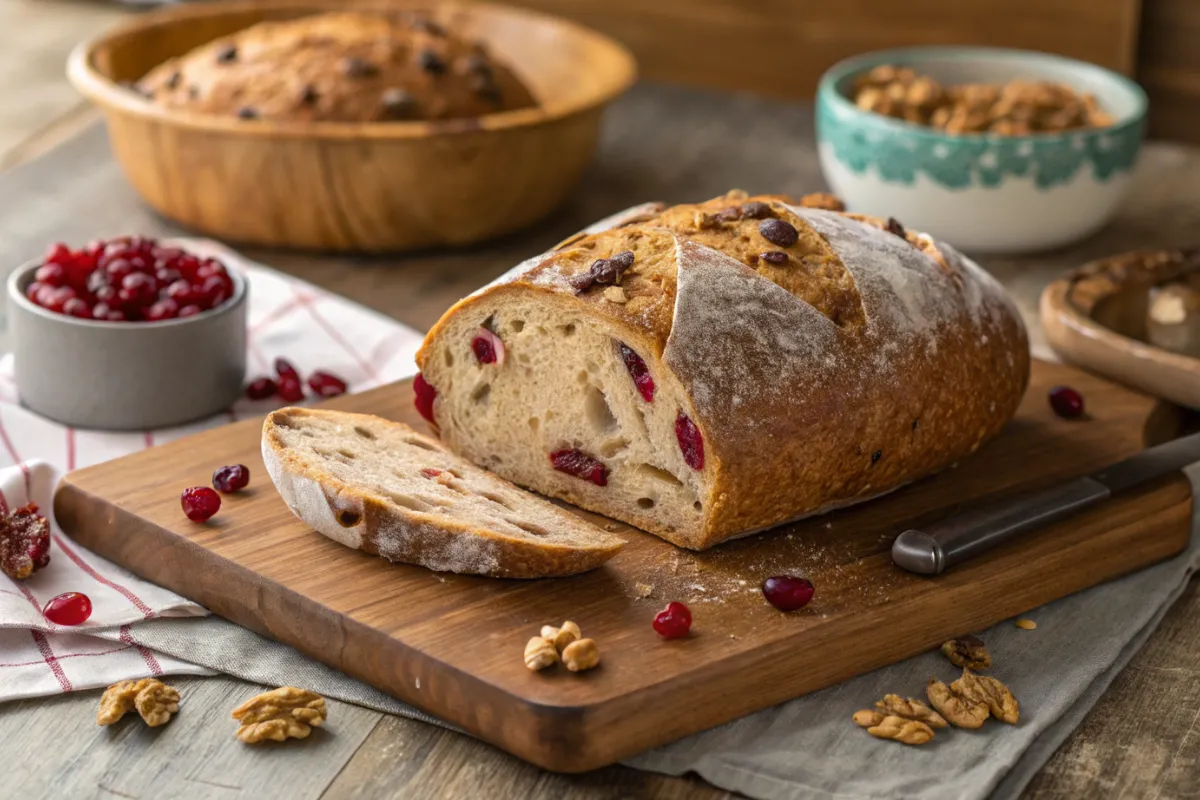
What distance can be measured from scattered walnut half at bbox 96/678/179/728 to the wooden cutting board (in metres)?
0.23

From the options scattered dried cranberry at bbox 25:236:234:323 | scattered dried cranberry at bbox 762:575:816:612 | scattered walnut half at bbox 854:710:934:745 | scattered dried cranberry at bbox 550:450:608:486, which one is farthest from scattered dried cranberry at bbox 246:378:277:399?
scattered walnut half at bbox 854:710:934:745

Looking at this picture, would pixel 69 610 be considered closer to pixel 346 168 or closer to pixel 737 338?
pixel 737 338

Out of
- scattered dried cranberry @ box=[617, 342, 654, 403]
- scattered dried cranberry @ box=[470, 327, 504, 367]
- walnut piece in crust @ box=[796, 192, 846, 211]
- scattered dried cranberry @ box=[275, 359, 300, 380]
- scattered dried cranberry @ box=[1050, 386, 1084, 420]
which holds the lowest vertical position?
scattered dried cranberry @ box=[1050, 386, 1084, 420]

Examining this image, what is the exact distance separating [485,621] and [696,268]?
2.49ft

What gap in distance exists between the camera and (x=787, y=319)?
2732 millimetres

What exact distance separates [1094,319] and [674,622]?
1742 millimetres

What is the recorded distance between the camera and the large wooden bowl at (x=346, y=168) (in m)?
4.06

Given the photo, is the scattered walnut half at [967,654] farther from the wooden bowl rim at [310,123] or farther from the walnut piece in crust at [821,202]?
the wooden bowl rim at [310,123]

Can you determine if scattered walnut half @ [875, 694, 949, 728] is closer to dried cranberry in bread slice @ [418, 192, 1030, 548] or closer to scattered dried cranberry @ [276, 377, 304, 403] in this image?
dried cranberry in bread slice @ [418, 192, 1030, 548]

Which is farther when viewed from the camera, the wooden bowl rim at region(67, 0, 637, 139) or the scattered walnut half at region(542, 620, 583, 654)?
the wooden bowl rim at region(67, 0, 637, 139)

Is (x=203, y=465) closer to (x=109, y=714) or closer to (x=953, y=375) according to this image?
(x=109, y=714)

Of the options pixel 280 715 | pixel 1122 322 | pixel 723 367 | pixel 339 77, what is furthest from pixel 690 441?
pixel 339 77

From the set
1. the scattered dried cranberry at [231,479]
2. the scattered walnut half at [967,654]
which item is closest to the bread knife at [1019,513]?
the scattered walnut half at [967,654]

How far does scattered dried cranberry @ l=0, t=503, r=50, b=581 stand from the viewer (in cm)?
271
